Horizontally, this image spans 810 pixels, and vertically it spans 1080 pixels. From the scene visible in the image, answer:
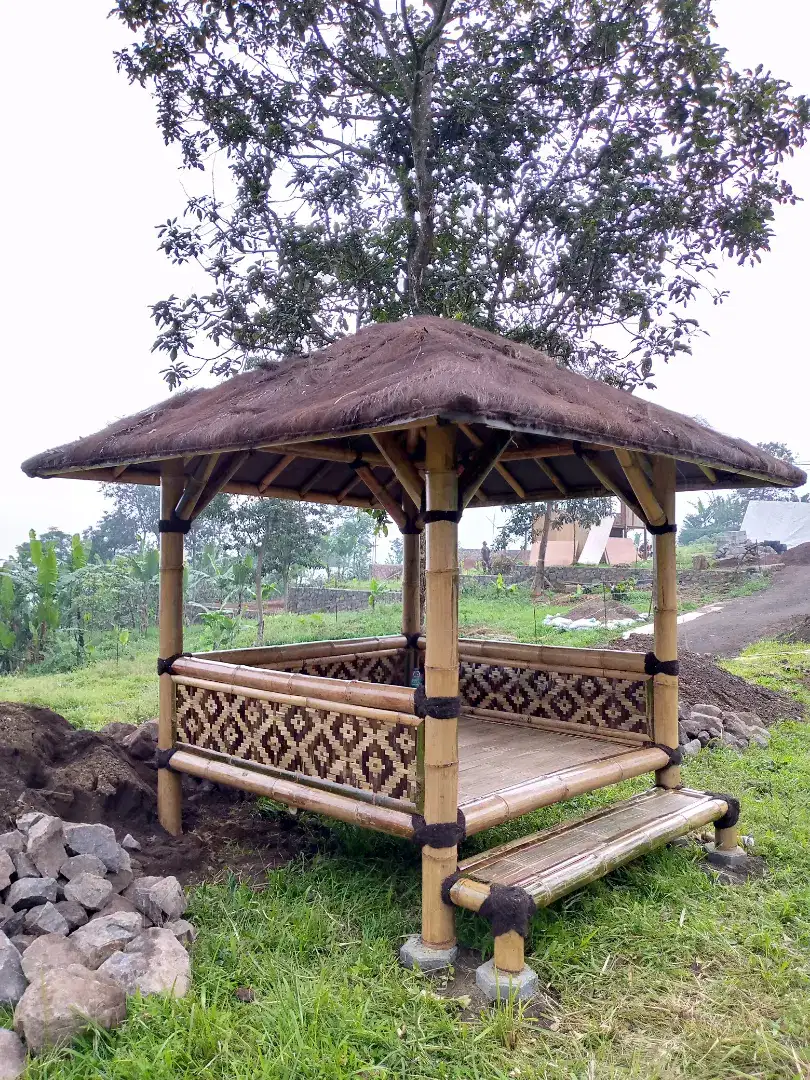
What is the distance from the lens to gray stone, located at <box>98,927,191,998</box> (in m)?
2.78

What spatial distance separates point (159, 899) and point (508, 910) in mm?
1556

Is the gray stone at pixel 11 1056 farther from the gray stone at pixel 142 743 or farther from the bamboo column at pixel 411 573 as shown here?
the bamboo column at pixel 411 573

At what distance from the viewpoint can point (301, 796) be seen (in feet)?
12.5

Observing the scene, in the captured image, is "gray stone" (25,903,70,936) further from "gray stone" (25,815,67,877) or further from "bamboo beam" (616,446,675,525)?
"bamboo beam" (616,446,675,525)

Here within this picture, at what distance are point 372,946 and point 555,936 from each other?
0.80 m

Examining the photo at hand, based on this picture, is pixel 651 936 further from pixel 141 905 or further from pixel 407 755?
pixel 141 905

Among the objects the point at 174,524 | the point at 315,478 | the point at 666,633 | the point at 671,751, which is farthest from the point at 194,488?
the point at 671,751

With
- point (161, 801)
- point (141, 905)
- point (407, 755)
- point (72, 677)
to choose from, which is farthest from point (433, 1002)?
point (72, 677)

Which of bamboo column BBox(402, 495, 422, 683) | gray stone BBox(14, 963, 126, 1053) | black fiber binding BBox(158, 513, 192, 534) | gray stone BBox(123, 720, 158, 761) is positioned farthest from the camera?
bamboo column BBox(402, 495, 422, 683)

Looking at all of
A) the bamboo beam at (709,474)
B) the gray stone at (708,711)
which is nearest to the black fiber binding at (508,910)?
the bamboo beam at (709,474)

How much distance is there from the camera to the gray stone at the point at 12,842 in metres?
3.27

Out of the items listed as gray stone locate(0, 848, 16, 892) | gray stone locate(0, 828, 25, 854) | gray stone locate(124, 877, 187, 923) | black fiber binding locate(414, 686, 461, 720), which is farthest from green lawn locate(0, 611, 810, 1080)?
black fiber binding locate(414, 686, 461, 720)

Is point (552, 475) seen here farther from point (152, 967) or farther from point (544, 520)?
point (544, 520)

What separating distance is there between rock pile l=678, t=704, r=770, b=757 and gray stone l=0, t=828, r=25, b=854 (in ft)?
17.5
